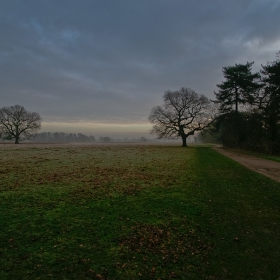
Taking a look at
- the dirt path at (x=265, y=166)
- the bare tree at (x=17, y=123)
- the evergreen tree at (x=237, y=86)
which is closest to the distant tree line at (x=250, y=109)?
the evergreen tree at (x=237, y=86)

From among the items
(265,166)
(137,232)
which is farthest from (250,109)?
(137,232)

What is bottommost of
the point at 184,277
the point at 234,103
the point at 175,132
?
the point at 184,277

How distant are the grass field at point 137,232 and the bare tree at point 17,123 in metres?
65.6

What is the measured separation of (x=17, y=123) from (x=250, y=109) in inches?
2565

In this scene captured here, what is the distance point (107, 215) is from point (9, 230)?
239cm

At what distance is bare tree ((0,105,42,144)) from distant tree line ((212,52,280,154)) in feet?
183

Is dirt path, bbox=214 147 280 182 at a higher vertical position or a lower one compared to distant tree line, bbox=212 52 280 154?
lower

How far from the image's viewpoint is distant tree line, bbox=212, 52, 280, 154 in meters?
30.0

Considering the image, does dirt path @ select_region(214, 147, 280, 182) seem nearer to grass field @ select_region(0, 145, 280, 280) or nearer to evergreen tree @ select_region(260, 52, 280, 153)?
grass field @ select_region(0, 145, 280, 280)

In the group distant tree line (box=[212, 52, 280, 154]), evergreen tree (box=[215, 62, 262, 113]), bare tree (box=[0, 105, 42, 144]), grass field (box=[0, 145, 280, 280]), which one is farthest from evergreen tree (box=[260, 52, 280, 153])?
bare tree (box=[0, 105, 42, 144])

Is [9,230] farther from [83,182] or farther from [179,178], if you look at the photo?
[179,178]

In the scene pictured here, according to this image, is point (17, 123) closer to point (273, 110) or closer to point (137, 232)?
point (273, 110)

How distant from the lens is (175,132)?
5122 centimetres

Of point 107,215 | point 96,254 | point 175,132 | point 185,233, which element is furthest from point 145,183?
point 175,132
